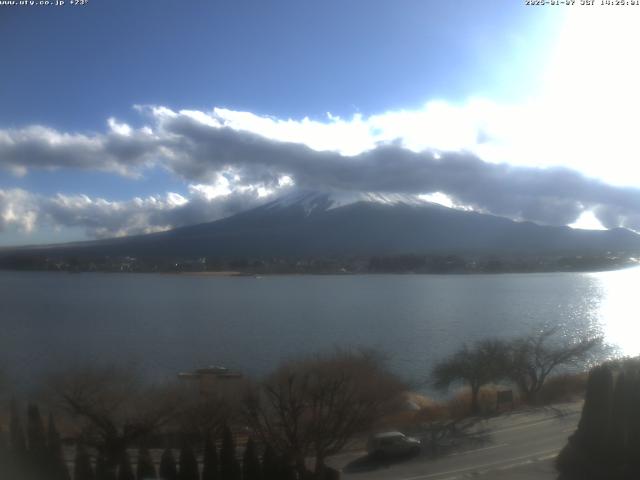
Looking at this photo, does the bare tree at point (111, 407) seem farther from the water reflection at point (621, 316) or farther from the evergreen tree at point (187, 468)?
the water reflection at point (621, 316)

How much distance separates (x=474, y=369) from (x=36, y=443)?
769 centimetres

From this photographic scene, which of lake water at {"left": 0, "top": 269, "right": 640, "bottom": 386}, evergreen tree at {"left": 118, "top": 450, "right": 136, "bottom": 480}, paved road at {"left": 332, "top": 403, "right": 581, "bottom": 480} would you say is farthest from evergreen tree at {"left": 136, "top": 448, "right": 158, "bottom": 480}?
lake water at {"left": 0, "top": 269, "right": 640, "bottom": 386}

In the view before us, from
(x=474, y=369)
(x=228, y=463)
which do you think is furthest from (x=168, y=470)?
(x=474, y=369)

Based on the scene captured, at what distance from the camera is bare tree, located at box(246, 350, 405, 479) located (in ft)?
22.6

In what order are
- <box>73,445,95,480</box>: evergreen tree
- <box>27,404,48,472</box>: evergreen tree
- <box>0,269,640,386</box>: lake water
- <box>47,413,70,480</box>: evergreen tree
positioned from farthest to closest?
<box>0,269,640,386</box>: lake water
<box>27,404,48,472</box>: evergreen tree
<box>47,413,70,480</box>: evergreen tree
<box>73,445,95,480</box>: evergreen tree

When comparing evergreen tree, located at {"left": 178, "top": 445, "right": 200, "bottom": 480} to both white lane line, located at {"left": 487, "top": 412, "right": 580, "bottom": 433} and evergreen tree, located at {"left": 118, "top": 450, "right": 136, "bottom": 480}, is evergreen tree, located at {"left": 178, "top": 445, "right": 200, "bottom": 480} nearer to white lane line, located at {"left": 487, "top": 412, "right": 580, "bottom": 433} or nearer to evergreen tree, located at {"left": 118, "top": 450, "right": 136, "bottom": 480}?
evergreen tree, located at {"left": 118, "top": 450, "right": 136, "bottom": 480}

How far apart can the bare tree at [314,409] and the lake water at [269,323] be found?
4642 mm

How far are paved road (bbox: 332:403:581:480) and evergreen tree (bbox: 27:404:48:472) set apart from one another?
305 cm

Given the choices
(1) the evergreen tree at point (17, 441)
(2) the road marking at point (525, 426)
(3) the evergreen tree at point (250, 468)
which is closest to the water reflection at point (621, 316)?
(2) the road marking at point (525, 426)

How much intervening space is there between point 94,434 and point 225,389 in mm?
1824

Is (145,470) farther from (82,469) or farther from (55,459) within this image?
(55,459)

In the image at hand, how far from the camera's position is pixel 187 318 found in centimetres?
2380

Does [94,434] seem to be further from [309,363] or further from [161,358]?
[161,358]

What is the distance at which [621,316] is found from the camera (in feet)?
81.3
